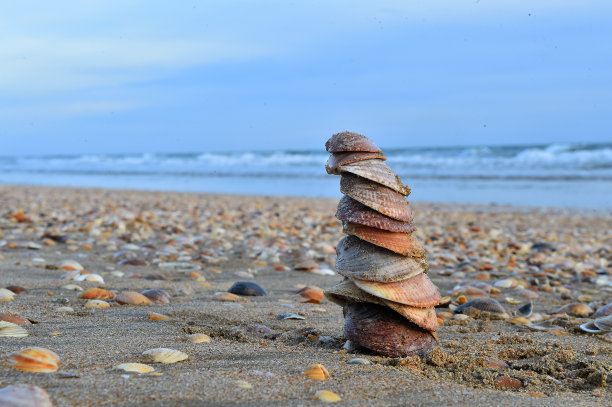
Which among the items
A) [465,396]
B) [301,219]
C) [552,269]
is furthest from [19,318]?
[301,219]

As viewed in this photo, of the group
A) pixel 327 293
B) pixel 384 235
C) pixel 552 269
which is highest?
pixel 384 235

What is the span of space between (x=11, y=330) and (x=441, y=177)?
23.5 metres

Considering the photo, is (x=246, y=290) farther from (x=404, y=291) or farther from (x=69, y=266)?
(x=404, y=291)

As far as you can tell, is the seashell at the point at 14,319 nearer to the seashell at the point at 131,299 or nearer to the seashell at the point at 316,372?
the seashell at the point at 131,299

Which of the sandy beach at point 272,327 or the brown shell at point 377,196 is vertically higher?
the brown shell at point 377,196

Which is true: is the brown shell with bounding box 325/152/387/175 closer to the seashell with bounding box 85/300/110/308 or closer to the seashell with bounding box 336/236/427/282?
the seashell with bounding box 336/236/427/282

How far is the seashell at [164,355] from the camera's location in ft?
7.13

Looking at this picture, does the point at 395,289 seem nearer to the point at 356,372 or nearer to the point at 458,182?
the point at 356,372

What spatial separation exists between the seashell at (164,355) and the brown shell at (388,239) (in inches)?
31.7

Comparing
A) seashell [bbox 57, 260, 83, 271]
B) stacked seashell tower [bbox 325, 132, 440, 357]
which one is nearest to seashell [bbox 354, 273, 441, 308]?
stacked seashell tower [bbox 325, 132, 440, 357]

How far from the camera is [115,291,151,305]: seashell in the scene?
11.1ft

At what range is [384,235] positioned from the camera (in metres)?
2.41

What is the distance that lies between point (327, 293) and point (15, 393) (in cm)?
125

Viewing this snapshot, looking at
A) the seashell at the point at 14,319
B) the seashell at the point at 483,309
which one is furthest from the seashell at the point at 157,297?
the seashell at the point at 483,309
